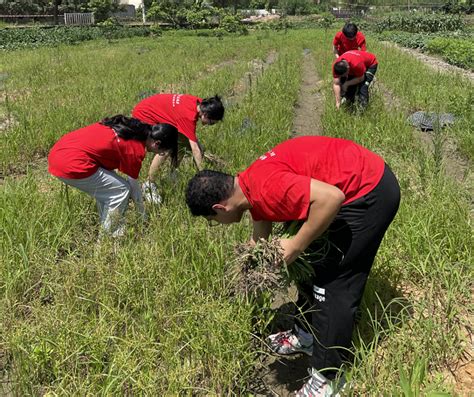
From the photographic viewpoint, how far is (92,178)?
111 inches

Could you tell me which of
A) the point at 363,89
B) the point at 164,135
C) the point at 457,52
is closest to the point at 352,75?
the point at 363,89

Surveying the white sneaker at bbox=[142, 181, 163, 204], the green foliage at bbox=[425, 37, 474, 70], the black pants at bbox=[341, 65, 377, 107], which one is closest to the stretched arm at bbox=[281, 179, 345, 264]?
the white sneaker at bbox=[142, 181, 163, 204]

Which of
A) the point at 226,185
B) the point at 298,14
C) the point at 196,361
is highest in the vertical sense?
the point at 298,14

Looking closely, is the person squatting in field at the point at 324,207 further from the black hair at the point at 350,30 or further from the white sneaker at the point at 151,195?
the black hair at the point at 350,30

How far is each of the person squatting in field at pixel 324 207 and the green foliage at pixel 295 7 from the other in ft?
181

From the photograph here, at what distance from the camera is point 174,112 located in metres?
3.62

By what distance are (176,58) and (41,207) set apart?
10662 mm

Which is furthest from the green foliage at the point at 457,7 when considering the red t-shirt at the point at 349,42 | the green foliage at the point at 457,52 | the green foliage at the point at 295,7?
the red t-shirt at the point at 349,42

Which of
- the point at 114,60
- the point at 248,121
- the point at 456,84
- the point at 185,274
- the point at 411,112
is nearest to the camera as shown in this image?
the point at 185,274

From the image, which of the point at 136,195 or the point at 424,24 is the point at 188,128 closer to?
the point at 136,195

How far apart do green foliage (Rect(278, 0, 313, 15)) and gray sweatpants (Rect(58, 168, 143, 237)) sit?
178ft

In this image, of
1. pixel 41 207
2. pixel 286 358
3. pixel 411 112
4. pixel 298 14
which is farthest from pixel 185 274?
pixel 298 14

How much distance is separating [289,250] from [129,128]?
5.33ft

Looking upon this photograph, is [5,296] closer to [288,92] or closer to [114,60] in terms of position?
[288,92]
